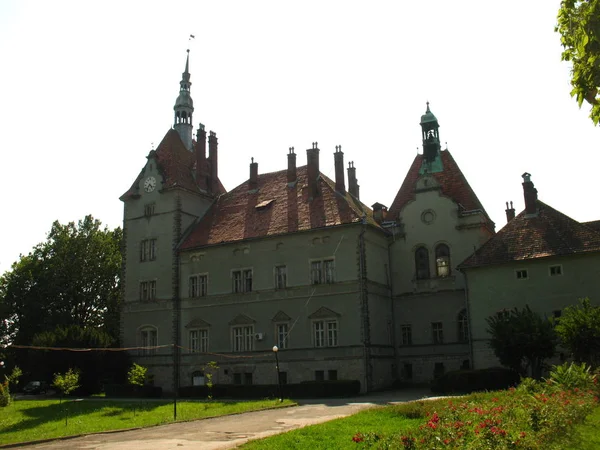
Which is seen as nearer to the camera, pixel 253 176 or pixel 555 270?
pixel 555 270

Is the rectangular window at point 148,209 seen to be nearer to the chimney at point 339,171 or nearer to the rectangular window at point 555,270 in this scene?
the chimney at point 339,171

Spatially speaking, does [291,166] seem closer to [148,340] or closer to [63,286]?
[148,340]

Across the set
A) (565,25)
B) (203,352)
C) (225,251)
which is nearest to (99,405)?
(203,352)

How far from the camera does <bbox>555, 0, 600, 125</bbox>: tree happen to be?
9.63m

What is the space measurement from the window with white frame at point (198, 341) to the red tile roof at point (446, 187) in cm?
1593

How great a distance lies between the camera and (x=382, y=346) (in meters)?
40.2

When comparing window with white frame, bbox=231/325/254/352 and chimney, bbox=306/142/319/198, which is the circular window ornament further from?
window with white frame, bbox=231/325/254/352

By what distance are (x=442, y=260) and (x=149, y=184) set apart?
23760 millimetres

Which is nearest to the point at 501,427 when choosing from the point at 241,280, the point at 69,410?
the point at 69,410

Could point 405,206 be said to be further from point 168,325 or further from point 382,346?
point 168,325

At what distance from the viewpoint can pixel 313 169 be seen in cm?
4500

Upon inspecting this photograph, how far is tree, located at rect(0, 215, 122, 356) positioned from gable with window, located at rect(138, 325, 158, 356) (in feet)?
47.2

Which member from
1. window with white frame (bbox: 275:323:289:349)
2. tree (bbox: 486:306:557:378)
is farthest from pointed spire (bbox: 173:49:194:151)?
tree (bbox: 486:306:557:378)

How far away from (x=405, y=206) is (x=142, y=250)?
2079cm
